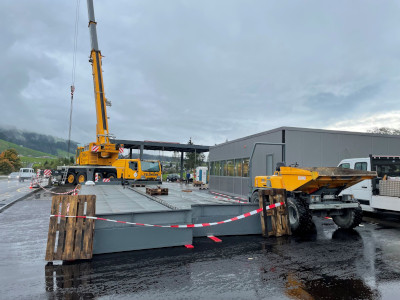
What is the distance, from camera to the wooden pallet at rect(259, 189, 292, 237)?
26.3 ft

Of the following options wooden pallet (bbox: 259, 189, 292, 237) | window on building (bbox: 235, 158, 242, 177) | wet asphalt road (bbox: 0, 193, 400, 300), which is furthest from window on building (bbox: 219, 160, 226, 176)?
wet asphalt road (bbox: 0, 193, 400, 300)

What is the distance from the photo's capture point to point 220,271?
5.20 metres

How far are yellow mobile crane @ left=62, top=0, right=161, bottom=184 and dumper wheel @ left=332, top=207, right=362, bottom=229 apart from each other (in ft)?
57.8

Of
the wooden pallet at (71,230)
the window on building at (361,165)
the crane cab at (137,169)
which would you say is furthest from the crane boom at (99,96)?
the window on building at (361,165)

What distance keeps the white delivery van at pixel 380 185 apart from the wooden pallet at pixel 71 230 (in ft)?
31.5

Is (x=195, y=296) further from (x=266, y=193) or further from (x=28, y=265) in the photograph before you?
(x=266, y=193)

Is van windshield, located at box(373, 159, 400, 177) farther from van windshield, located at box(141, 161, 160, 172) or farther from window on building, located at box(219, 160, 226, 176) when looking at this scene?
van windshield, located at box(141, 161, 160, 172)

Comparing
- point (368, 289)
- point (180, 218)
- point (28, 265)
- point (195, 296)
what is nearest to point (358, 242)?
point (368, 289)

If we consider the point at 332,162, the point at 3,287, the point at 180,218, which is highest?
the point at 332,162

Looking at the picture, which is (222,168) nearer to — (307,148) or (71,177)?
(307,148)

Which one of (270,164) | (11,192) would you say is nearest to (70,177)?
(11,192)

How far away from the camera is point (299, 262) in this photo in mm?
5789

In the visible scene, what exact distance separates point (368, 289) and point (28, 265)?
5.99 metres

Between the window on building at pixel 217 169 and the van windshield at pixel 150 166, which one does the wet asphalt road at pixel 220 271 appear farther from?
the van windshield at pixel 150 166
